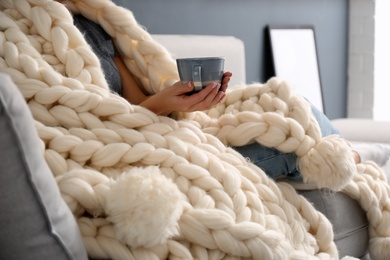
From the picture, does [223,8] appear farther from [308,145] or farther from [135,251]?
[135,251]

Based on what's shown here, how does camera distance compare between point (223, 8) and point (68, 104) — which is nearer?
point (68, 104)

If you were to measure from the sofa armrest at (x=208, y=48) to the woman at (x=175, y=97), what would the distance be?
757mm

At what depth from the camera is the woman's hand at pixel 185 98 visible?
5.38 ft

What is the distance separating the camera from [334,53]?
15.0 ft

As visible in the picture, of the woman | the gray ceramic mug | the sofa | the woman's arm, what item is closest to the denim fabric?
the woman

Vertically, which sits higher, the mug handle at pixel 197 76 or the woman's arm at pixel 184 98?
the mug handle at pixel 197 76

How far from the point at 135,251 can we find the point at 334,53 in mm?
3491

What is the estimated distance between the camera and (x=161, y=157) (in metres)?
1.51

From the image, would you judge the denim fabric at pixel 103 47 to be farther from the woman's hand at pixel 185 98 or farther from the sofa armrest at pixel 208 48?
the sofa armrest at pixel 208 48

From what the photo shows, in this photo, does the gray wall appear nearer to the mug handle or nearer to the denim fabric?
the denim fabric

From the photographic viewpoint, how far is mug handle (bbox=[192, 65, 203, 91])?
5.19 ft

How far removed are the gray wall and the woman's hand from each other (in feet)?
2.78

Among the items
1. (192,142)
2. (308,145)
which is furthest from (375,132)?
(192,142)

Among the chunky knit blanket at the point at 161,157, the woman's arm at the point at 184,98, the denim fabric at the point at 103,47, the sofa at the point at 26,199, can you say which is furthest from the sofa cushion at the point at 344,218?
the sofa at the point at 26,199
